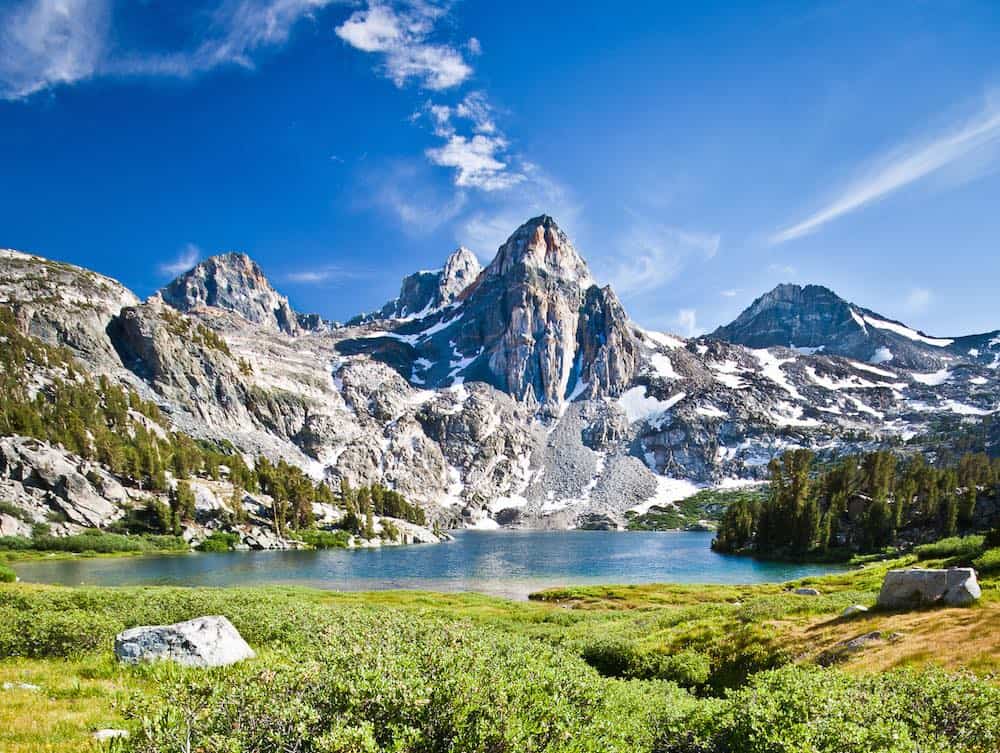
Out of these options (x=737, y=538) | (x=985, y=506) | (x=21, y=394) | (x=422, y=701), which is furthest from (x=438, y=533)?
(x=422, y=701)

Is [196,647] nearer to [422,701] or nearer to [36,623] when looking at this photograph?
[36,623]

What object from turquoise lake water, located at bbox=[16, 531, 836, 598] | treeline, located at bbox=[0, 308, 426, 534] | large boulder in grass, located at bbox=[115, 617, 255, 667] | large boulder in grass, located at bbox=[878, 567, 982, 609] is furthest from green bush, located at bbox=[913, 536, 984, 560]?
treeline, located at bbox=[0, 308, 426, 534]

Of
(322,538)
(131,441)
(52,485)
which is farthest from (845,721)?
(131,441)

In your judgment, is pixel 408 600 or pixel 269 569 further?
pixel 269 569

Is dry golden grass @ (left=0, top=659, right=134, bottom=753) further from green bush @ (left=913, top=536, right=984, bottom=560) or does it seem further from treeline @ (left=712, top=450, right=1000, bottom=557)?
treeline @ (left=712, top=450, right=1000, bottom=557)

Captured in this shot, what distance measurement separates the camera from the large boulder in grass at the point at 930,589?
2302cm

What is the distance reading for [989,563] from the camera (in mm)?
32062

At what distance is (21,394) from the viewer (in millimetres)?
152000

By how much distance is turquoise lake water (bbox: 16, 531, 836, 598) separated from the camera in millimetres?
74312

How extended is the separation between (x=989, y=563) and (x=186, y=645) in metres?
43.6

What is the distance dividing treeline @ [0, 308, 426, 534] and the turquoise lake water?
1162 inches

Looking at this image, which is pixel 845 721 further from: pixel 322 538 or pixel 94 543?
pixel 322 538

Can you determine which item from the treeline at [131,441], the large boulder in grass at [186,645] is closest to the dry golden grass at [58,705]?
the large boulder in grass at [186,645]

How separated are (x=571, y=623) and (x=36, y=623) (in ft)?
112
